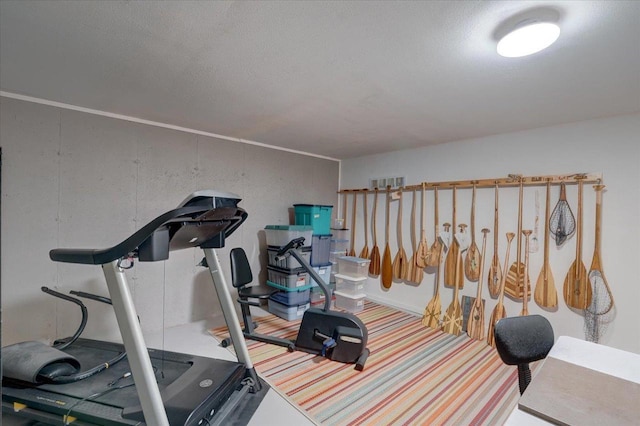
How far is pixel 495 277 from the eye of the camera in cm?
316

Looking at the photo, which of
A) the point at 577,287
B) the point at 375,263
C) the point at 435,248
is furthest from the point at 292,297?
the point at 577,287

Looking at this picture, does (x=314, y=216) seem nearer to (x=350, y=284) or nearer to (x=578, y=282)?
(x=350, y=284)

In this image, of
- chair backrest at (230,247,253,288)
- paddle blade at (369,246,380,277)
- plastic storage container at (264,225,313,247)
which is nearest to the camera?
chair backrest at (230,247,253,288)

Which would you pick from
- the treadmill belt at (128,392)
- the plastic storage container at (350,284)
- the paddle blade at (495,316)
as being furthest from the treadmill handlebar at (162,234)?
the paddle blade at (495,316)

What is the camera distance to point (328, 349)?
262cm

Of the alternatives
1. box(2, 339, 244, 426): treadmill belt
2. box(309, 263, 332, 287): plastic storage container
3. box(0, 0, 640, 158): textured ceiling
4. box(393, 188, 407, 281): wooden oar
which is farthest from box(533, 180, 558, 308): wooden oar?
box(2, 339, 244, 426): treadmill belt

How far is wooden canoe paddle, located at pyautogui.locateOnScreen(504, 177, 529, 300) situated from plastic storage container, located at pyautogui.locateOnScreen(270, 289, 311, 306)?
85.4 inches

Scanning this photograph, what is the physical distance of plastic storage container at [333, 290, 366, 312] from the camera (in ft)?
12.6

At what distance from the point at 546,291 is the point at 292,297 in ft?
8.42

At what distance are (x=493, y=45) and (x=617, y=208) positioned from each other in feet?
6.78

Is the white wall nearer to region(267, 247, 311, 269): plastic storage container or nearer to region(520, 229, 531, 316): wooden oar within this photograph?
region(520, 229, 531, 316): wooden oar

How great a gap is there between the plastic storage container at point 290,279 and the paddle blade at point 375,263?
3.76 ft

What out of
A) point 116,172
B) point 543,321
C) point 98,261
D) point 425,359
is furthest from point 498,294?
point 116,172

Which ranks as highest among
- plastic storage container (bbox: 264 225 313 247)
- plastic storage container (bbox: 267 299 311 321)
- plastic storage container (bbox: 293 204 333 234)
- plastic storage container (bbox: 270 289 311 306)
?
plastic storage container (bbox: 293 204 333 234)
